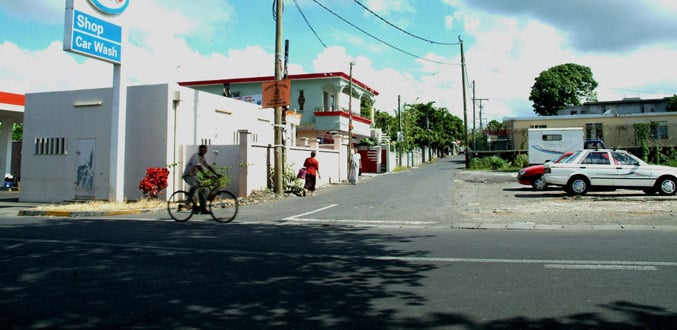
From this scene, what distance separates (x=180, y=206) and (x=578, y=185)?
41.2ft

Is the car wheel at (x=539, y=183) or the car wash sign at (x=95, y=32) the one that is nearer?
the car wash sign at (x=95, y=32)

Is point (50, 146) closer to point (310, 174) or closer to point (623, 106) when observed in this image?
point (310, 174)

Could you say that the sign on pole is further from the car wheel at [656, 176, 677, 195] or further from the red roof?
the red roof

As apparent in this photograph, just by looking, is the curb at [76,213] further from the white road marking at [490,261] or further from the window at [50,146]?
the white road marking at [490,261]

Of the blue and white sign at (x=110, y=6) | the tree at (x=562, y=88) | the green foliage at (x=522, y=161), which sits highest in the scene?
the tree at (x=562, y=88)

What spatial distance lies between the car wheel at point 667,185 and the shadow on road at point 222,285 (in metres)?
11.3

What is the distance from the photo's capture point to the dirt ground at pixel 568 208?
432 inches

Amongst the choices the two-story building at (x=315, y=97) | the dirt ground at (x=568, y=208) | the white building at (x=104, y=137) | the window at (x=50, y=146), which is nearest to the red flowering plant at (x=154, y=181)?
the white building at (x=104, y=137)

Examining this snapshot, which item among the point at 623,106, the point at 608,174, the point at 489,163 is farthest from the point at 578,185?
the point at 623,106

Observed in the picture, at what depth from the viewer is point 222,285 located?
5.27 m

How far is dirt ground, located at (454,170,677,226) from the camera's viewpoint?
11.0 m

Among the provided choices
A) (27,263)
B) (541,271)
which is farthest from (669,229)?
(27,263)

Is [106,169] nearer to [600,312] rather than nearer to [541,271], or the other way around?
[541,271]

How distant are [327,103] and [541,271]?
1298 inches
